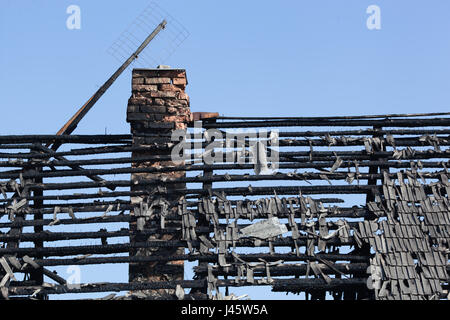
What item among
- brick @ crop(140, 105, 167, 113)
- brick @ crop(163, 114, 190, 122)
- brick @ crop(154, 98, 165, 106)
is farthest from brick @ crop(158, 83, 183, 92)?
brick @ crop(163, 114, 190, 122)

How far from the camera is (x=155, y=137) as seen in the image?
12688mm

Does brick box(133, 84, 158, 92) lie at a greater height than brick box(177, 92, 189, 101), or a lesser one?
greater

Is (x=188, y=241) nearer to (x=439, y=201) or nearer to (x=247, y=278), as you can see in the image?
(x=247, y=278)

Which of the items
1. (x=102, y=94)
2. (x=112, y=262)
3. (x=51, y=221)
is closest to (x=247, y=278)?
(x=112, y=262)

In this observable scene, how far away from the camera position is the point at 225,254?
11352 mm

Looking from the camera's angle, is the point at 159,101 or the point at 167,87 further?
the point at 167,87

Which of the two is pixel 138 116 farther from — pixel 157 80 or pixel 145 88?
pixel 157 80

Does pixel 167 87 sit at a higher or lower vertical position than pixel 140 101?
higher

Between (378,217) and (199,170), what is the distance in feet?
8.83

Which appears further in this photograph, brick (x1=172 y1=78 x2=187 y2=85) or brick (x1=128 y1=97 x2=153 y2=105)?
brick (x1=172 y1=78 x2=187 y2=85)

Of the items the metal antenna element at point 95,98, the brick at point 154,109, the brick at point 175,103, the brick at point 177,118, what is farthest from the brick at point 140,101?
the metal antenna element at point 95,98

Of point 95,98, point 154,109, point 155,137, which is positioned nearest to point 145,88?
point 154,109

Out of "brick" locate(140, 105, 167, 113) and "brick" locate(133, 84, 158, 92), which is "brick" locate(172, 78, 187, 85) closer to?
"brick" locate(133, 84, 158, 92)

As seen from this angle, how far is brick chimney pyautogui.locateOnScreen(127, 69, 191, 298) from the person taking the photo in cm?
1184
